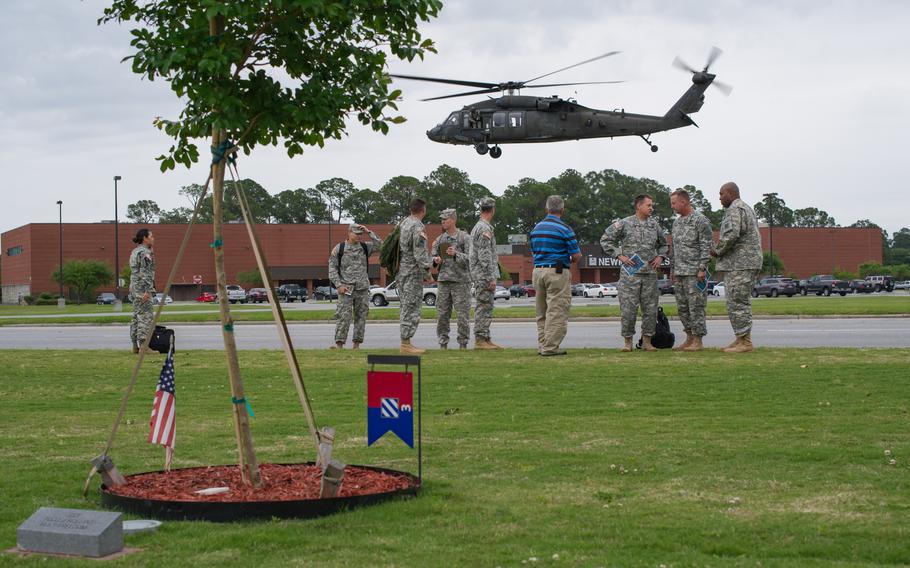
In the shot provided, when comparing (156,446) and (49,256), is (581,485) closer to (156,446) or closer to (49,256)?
(156,446)

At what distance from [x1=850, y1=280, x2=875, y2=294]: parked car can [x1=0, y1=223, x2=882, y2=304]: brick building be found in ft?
79.0

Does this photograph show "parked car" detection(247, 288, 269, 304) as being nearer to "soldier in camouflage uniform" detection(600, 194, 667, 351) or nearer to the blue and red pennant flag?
"soldier in camouflage uniform" detection(600, 194, 667, 351)

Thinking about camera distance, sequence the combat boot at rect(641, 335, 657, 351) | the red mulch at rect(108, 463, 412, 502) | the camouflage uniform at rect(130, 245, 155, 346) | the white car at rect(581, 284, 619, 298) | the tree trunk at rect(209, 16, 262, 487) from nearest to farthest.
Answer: the red mulch at rect(108, 463, 412, 502), the tree trunk at rect(209, 16, 262, 487), the combat boot at rect(641, 335, 657, 351), the camouflage uniform at rect(130, 245, 155, 346), the white car at rect(581, 284, 619, 298)

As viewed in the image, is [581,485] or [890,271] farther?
[890,271]

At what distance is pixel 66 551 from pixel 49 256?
10064 cm

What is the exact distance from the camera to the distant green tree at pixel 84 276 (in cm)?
9081

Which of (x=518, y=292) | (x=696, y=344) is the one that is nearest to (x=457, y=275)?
(x=696, y=344)

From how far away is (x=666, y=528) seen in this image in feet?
17.6

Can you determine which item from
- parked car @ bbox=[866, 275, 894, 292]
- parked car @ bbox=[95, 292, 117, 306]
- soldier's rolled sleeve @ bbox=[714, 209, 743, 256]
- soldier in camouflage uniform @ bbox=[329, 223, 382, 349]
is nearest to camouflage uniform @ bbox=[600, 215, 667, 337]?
soldier's rolled sleeve @ bbox=[714, 209, 743, 256]

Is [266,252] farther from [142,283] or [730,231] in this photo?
[730,231]

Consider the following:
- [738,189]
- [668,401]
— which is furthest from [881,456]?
[738,189]

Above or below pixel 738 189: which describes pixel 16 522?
below

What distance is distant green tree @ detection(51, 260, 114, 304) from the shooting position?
9081 centimetres

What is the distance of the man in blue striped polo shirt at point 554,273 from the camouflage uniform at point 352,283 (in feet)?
10.4
